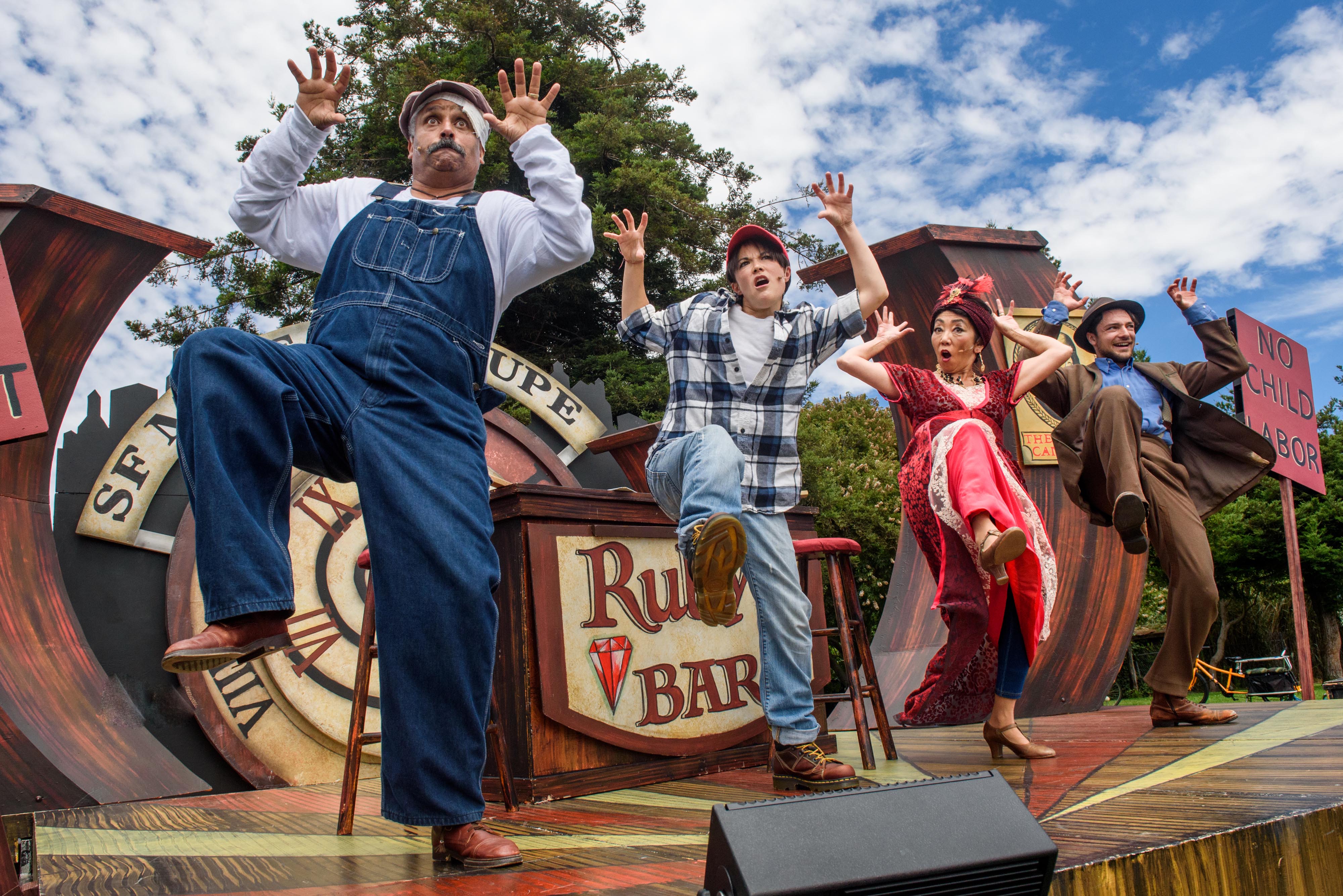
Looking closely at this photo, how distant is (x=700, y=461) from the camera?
8.64ft

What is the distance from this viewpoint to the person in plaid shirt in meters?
2.84

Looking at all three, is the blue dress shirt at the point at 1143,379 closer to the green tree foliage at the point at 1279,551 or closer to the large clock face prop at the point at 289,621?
the large clock face prop at the point at 289,621

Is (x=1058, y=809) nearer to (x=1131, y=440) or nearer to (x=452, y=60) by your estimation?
(x=1131, y=440)

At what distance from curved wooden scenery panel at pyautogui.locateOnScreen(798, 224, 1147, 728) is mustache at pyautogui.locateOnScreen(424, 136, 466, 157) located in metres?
3.36

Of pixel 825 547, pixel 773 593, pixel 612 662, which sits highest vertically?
pixel 825 547

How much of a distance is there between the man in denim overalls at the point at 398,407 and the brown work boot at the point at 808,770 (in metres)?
1.10

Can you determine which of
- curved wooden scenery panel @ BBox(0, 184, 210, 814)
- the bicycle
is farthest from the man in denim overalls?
the bicycle

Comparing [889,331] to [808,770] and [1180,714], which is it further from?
[1180,714]

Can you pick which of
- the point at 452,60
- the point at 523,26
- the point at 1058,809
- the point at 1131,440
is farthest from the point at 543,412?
the point at 523,26

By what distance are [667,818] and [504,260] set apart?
1529 millimetres

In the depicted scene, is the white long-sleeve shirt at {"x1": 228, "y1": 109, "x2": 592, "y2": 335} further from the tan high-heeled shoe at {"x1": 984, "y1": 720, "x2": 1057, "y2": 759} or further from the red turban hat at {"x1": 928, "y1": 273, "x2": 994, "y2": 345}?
the tan high-heeled shoe at {"x1": 984, "y1": 720, "x2": 1057, "y2": 759}

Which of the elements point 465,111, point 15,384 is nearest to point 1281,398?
point 465,111

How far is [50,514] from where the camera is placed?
15.6 feet

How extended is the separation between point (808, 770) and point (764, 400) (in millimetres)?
1199
